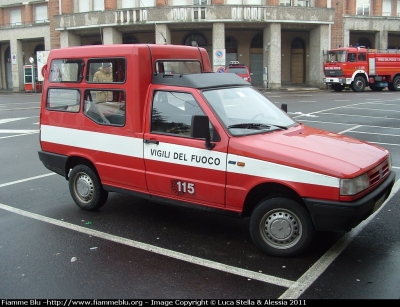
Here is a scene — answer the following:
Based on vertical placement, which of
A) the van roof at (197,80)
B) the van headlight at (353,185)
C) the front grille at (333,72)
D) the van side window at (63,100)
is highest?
the front grille at (333,72)

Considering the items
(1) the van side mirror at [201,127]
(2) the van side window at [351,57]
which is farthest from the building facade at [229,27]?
(1) the van side mirror at [201,127]

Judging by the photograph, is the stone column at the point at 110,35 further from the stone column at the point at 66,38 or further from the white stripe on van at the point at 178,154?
the white stripe on van at the point at 178,154

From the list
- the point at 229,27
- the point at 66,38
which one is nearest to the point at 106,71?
the point at 229,27

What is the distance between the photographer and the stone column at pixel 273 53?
120 ft

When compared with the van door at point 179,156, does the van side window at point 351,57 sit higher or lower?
higher

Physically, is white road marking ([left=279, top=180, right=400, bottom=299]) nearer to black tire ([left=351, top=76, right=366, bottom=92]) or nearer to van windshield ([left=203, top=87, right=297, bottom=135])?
van windshield ([left=203, top=87, right=297, bottom=135])

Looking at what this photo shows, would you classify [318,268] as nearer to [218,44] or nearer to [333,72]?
[333,72]

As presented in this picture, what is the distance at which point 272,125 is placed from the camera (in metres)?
5.52

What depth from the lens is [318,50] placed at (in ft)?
126

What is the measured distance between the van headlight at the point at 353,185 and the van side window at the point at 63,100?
12.2 ft

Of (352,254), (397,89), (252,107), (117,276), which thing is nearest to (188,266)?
(117,276)

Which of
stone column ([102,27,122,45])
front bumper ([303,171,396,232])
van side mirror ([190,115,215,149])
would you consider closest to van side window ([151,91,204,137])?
van side mirror ([190,115,215,149])

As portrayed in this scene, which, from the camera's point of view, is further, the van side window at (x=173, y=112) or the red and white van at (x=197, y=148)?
the van side window at (x=173, y=112)

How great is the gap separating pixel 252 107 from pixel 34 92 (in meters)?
39.1
